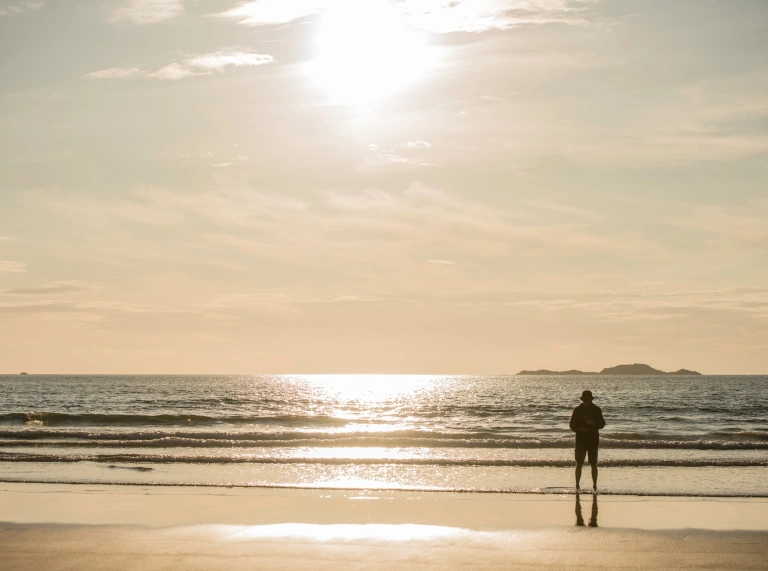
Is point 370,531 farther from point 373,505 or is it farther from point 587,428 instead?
point 587,428

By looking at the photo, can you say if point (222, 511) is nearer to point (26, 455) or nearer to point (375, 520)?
point (375, 520)

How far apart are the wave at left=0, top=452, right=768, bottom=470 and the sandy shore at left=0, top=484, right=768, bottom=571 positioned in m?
5.46

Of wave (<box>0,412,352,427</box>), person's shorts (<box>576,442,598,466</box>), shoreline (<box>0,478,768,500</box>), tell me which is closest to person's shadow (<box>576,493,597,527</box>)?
person's shorts (<box>576,442,598,466</box>)

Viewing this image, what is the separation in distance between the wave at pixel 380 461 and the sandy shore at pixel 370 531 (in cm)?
546

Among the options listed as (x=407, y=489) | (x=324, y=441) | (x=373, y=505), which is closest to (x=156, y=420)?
(x=324, y=441)

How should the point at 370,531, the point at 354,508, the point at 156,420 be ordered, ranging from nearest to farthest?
the point at 370,531, the point at 354,508, the point at 156,420

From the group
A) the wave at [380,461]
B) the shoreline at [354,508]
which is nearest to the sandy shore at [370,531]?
the shoreline at [354,508]

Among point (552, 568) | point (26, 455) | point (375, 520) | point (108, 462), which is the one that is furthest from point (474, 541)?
point (26, 455)

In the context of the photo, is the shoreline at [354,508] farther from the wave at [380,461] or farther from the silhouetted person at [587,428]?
the wave at [380,461]

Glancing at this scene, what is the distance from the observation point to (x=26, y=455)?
21.9 metres

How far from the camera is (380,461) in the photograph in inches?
827

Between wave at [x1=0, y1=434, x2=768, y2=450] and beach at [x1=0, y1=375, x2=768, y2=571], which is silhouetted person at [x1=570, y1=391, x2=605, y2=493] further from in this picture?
wave at [x1=0, y1=434, x2=768, y2=450]

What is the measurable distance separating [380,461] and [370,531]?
10117 millimetres

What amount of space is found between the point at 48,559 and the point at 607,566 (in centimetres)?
725
